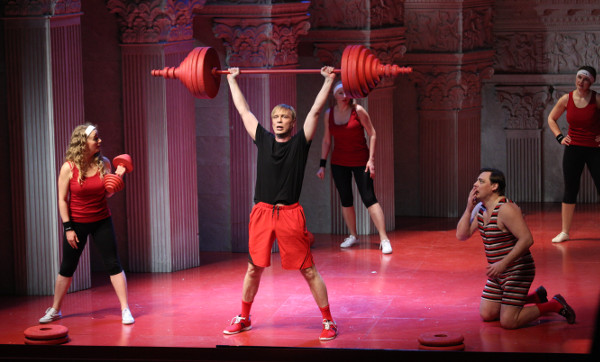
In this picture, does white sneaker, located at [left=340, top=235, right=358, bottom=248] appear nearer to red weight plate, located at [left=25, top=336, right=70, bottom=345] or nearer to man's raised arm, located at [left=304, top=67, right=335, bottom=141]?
man's raised arm, located at [left=304, top=67, right=335, bottom=141]

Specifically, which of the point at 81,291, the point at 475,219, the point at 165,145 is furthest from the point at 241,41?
the point at 475,219

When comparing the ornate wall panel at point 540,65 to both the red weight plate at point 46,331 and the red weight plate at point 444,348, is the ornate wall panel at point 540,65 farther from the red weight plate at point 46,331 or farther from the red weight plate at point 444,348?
the red weight plate at point 46,331

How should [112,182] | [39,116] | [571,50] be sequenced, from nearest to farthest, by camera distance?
[112,182]
[39,116]
[571,50]

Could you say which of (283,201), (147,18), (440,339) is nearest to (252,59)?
(147,18)

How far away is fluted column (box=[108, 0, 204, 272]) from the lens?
31.6ft

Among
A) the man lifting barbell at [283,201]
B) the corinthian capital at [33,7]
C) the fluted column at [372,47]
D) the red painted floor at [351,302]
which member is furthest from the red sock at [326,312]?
the fluted column at [372,47]

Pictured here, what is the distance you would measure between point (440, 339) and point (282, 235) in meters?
1.37

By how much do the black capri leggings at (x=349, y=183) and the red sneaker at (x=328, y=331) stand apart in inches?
132

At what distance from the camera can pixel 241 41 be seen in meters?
10.4

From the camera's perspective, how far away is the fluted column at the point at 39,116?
8609 mm

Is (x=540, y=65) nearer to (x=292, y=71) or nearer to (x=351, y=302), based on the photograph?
(x=351, y=302)

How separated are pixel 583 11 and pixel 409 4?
2672mm

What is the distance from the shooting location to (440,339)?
22.0 feet

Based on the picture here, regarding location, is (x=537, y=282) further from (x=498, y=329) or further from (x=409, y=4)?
(x=409, y=4)
